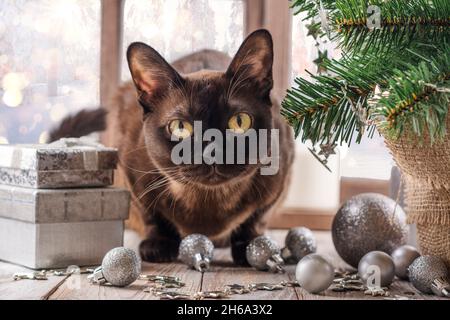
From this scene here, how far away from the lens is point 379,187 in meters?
1.67

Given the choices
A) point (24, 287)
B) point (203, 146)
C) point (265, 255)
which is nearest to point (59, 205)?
point (24, 287)

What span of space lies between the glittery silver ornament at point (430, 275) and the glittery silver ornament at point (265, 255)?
0.82ft

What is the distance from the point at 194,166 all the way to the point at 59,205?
255 mm

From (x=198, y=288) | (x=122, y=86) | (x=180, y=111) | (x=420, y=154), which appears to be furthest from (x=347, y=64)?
(x=122, y=86)

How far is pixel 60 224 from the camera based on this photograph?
1171mm

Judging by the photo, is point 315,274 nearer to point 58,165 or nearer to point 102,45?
point 58,165

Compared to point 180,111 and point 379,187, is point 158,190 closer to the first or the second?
point 180,111

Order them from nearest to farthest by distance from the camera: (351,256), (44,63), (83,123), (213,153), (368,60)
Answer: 1. (368,60)
2. (213,153)
3. (351,256)
4. (83,123)
5. (44,63)

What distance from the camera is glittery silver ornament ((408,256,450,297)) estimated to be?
102 centimetres

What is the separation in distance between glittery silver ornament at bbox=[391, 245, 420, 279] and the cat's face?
0.30 metres

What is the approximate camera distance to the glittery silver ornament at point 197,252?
118cm

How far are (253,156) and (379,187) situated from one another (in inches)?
24.2

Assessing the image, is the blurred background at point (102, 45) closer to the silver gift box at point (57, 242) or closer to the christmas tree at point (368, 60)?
the silver gift box at point (57, 242)

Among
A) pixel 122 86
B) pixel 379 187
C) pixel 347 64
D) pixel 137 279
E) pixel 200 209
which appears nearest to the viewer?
pixel 347 64
